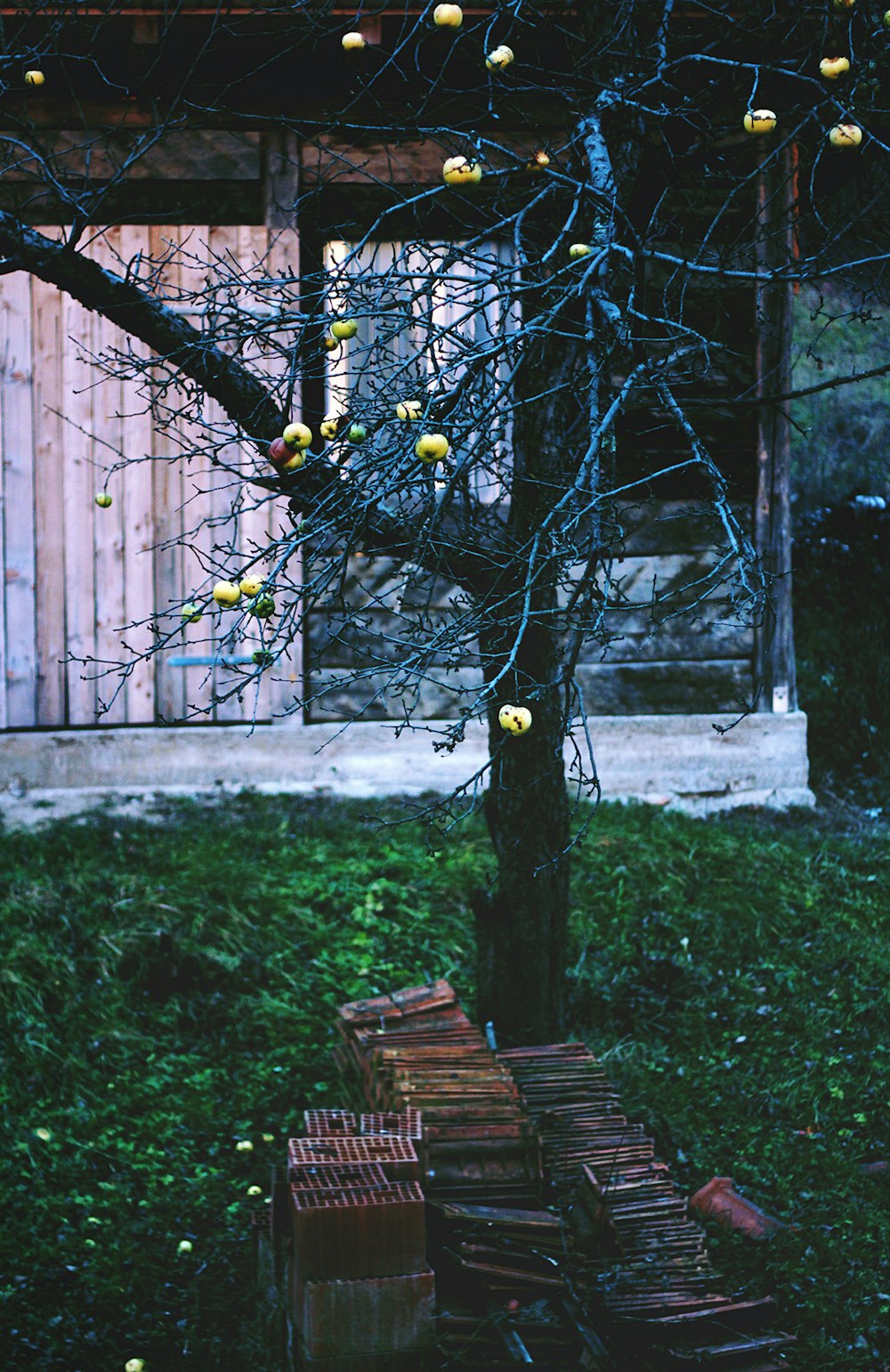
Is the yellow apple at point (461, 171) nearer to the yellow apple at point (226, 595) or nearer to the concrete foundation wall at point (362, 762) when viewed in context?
A: the yellow apple at point (226, 595)

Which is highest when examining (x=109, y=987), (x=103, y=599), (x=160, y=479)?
(x=160, y=479)

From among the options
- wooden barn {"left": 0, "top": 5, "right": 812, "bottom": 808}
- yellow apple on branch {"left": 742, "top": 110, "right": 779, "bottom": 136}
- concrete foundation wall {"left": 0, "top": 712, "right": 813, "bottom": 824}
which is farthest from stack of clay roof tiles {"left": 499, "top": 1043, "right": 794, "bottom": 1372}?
wooden barn {"left": 0, "top": 5, "right": 812, "bottom": 808}

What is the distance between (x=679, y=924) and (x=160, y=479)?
3.32 metres

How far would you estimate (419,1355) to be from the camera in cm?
254

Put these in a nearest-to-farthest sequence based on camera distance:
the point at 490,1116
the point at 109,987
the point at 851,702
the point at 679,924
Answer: the point at 490,1116 < the point at 109,987 < the point at 679,924 < the point at 851,702

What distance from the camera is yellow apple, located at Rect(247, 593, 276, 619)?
104 inches

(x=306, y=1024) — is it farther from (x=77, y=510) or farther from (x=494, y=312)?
(x=494, y=312)

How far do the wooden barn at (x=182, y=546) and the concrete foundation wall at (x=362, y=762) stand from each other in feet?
0.03

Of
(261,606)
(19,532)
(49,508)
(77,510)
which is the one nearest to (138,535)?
(77,510)

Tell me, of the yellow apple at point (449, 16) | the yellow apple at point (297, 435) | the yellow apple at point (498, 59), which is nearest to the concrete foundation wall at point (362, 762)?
the yellow apple at point (297, 435)

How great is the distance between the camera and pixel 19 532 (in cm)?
618

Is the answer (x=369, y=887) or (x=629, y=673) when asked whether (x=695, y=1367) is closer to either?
(x=369, y=887)

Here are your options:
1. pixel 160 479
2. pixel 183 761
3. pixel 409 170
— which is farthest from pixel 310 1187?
pixel 409 170

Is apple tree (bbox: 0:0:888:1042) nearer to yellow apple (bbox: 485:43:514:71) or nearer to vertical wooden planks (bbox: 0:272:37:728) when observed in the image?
yellow apple (bbox: 485:43:514:71)
